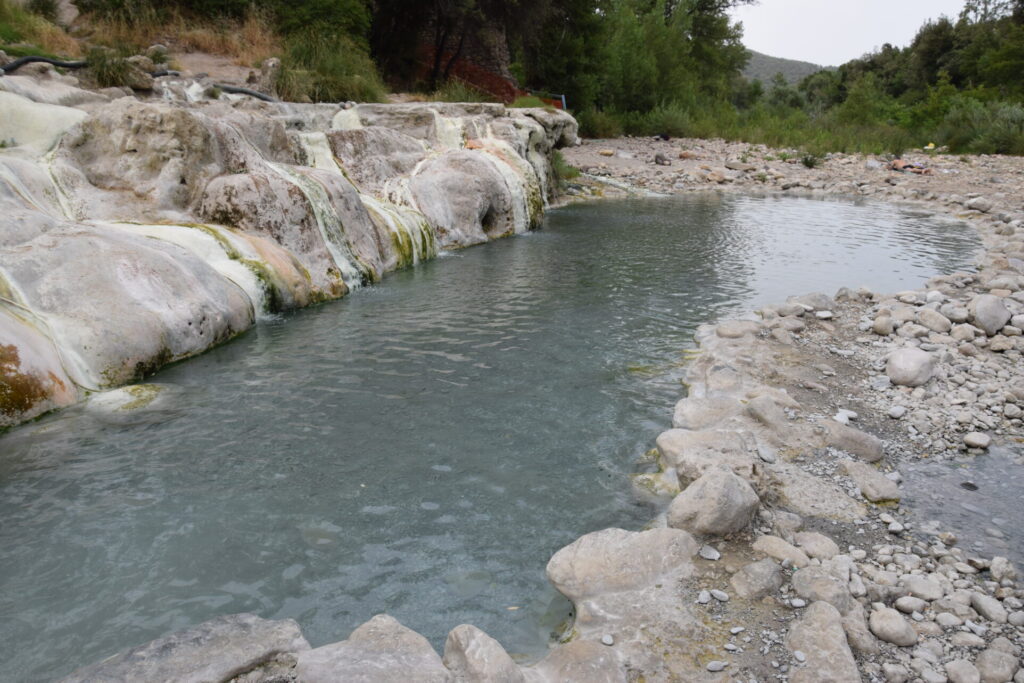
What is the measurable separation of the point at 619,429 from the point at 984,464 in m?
2.25

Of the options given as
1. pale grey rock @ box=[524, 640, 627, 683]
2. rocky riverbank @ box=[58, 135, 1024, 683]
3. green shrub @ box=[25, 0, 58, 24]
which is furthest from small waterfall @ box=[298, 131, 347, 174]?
pale grey rock @ box=[524, 640, 627, 683]

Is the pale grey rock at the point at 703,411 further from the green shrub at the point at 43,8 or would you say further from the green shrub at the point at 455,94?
the green shrub at the point at 43,8

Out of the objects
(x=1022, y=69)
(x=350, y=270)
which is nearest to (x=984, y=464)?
(x=350, y=270)

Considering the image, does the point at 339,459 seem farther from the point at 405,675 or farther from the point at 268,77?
the point at 268,77

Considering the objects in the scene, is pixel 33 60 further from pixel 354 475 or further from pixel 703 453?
pixel 703 453

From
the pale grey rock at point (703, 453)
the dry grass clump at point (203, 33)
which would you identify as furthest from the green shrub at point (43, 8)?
the pale grey rock at point (703, 453)

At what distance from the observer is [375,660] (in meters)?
2.50

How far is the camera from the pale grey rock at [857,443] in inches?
172

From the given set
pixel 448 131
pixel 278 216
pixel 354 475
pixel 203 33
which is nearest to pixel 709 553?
pixel 354 475

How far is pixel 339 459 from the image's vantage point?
4.48 metres

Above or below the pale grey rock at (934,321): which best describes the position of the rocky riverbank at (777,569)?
below

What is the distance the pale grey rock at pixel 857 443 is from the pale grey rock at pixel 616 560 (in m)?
1.63

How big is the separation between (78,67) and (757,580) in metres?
12.1

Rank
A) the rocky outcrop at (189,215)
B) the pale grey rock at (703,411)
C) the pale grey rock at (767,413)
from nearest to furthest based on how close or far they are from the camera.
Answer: the pale grey rock at (767,413), the pale grey rock at (703,411), the rocky outcrop at (189,215)
